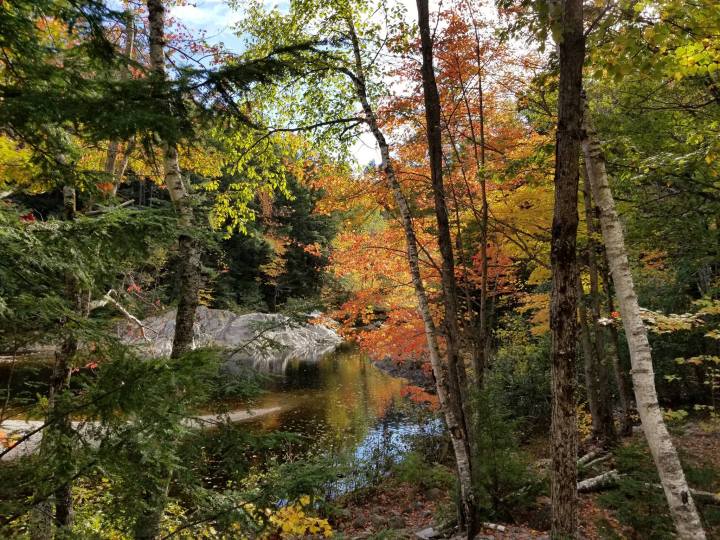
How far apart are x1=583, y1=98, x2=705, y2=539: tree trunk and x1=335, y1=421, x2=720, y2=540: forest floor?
51cm

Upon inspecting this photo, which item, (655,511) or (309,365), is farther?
(309,365)

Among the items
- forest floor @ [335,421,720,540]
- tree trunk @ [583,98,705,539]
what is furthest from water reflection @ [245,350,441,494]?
tree trunk @ [583,98,705,539]

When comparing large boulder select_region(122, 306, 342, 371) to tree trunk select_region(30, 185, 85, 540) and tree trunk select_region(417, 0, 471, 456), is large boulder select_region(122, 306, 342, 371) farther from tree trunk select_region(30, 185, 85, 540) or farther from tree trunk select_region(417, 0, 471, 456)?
tree trunk select_region(30, 185, 85, 540)

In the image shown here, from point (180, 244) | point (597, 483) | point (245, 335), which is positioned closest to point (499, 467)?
point (597, 483)

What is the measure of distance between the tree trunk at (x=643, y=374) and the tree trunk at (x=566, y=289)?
438 mm

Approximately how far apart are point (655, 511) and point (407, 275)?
25.1ft

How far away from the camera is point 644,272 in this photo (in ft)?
39.2

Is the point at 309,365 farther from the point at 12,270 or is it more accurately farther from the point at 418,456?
the point at 12,270

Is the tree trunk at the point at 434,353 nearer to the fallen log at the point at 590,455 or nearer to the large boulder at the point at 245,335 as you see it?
the fallen log at the point at 590,455

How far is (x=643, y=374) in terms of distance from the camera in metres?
3.96

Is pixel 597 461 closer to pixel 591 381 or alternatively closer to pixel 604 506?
pixel 591 381

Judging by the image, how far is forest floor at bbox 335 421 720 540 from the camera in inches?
165

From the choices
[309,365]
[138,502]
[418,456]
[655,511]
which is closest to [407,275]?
[418,456]

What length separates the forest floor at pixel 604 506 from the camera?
4203 mm
